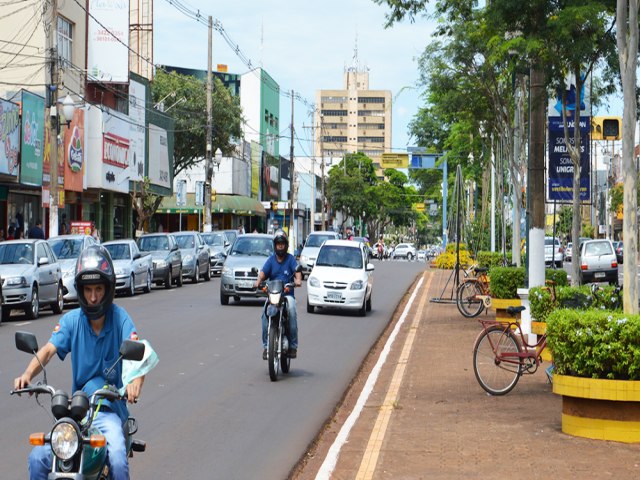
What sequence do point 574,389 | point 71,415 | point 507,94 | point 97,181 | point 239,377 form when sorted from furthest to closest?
1. point 97,181
2. point 507,94
3. point 239,377
4. point 574,389
5. point 71,415

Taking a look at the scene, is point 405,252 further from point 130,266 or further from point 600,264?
point 130,266

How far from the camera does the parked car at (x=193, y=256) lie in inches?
1454

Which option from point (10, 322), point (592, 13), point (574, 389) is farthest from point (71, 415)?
point (10, 322)

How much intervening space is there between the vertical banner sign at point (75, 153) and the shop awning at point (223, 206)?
73.8ft

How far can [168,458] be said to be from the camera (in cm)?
895

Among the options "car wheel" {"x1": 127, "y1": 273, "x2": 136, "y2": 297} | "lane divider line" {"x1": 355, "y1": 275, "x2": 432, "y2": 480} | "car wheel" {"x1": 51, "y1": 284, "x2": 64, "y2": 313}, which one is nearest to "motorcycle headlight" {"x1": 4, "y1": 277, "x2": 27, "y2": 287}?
"car wheel" {"x1": 51, "y1": 284, "x2": 64, "y2": 313}

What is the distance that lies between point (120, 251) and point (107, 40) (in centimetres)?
1879

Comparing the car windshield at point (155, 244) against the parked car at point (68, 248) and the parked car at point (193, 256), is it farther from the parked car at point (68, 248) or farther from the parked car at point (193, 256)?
the parked car at point (68, 248)

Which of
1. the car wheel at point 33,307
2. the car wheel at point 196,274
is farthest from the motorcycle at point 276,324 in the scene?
the car wheel at point 196,274

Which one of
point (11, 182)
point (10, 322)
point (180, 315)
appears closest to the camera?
point (10, 322)

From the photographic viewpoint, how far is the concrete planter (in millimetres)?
9352

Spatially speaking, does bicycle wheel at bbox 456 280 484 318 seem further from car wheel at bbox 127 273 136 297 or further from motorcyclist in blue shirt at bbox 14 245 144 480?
motorcyclist in blue shirt at bbox 14 245 144 480

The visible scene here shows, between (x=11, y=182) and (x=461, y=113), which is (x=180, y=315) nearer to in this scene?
(x=461, y=113)

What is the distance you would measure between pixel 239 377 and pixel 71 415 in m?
9.06
